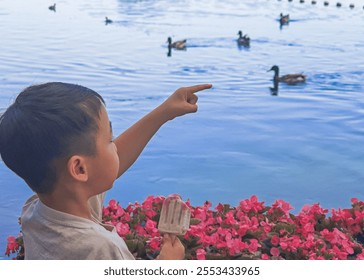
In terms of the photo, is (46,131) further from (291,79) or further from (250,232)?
(291,79)

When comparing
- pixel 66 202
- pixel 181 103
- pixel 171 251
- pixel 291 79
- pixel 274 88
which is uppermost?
pixel 181 103

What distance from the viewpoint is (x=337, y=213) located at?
4617 millimetres

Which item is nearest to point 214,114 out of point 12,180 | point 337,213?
point 12,180

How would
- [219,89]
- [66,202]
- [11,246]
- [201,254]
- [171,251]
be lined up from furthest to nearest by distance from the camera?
[219,89] → [11,246] → [201,254] → [171,251] → [66,202]

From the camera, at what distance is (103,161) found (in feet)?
8.82

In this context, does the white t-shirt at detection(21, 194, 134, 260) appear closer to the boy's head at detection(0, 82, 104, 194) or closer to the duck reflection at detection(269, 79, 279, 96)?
the boy's head at detection(0, 82, 104, 194)

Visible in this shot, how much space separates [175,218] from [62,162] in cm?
58

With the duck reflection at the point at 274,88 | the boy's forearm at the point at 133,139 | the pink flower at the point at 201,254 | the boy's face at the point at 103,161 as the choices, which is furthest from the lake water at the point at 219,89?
the pink flower at the point at 201,254

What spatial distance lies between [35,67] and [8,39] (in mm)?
6840

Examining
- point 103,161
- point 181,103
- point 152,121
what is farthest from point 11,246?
point 103,161

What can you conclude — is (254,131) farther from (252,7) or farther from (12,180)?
(252,7)

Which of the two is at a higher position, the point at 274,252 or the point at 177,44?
the point at 274,252

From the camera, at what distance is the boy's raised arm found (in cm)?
341
